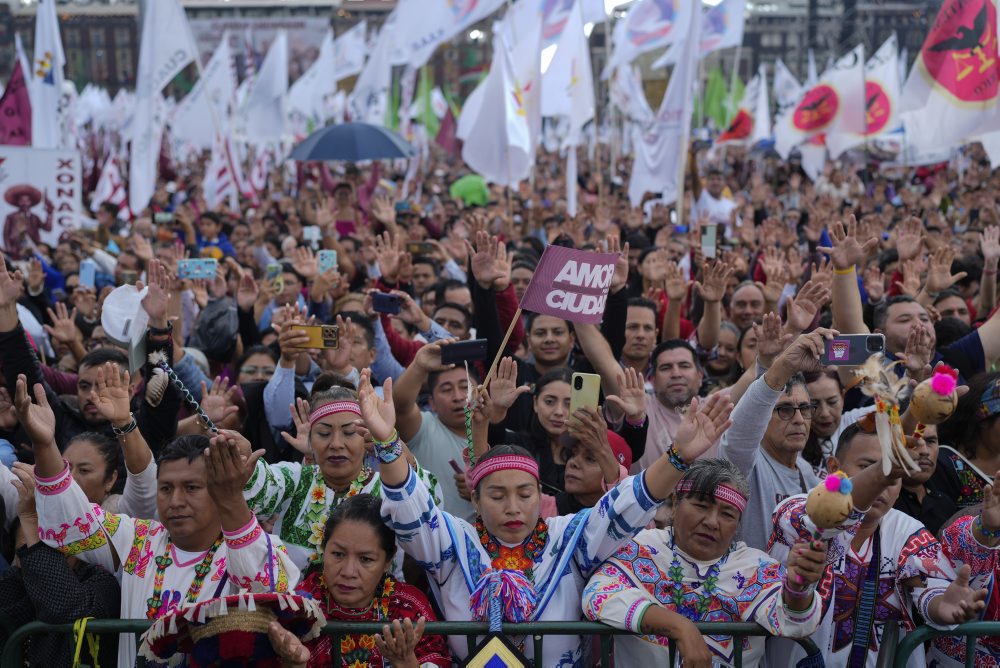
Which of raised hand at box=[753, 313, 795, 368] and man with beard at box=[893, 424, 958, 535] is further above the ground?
raised hand at box=[753, 313, 795, 368]

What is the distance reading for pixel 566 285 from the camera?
170 inches

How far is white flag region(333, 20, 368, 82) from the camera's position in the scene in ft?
66.8

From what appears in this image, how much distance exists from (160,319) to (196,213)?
461 inches

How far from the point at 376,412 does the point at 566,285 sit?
1422mm

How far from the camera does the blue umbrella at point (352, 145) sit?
10.1 m

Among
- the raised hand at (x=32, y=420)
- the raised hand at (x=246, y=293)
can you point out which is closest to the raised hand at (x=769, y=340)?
the raised hand at (x=32, y=420)

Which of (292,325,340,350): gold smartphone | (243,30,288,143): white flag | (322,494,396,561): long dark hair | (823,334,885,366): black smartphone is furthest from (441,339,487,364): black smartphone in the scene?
(243,30,288,143): white flag

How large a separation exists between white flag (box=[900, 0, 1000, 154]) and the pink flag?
4.38 meters

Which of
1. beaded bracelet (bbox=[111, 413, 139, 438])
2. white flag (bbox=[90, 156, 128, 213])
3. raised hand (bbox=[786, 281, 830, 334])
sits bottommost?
white flag (bbox=[90, 156, 128, 213])

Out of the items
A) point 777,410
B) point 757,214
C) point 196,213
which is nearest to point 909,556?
point 777,410

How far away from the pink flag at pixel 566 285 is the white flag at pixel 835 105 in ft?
30.5

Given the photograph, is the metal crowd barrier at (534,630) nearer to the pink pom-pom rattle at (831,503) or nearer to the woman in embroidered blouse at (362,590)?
the woman in embroidered blouse at (362,590)

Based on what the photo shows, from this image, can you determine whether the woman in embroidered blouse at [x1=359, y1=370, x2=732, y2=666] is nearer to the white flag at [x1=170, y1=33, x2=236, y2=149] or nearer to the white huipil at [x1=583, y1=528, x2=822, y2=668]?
the white huipil at [x1=583, y1=528, x2=822, y2=668]

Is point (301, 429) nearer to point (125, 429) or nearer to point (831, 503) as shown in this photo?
point (125, 429)
